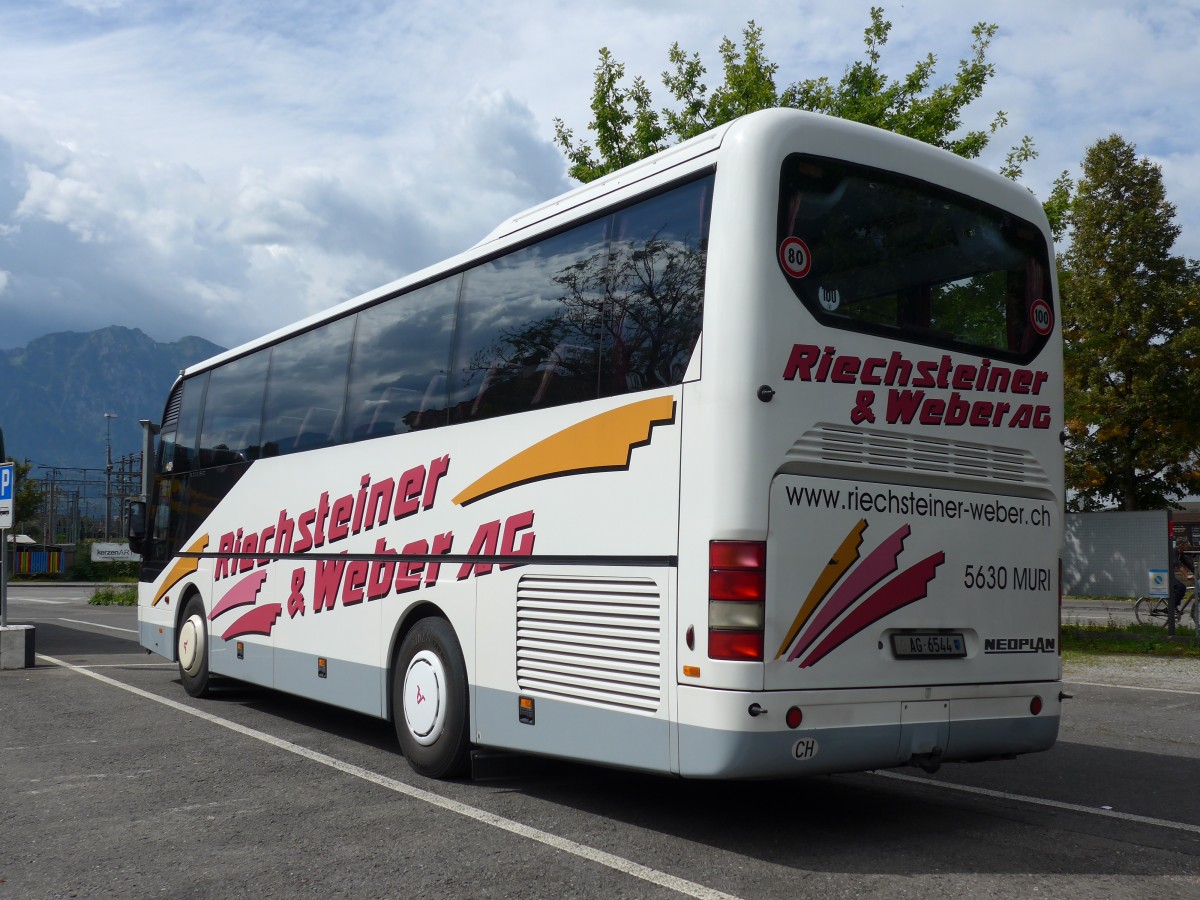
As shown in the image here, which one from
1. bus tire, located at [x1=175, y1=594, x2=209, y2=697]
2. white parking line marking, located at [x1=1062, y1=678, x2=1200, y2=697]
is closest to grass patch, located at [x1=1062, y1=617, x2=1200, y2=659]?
white parking line marking, located at [x1=1062, y1=678, x2=1200, y2=697]

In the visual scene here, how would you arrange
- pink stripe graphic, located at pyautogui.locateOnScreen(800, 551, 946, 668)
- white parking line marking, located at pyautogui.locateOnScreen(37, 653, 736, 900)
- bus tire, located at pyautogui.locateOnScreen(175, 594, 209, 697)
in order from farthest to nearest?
bus tire, located at pyautogui.locateOnScreen(175, 594, 209, 697)
pink stripe graphic, located at pyautogui.locateOnScreen(800, 551, 946, 668)
white parking line marking, located at pyautogui.locateOnScreen(37, 653, 736, 900)

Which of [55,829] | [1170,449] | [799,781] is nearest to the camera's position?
[55,829]

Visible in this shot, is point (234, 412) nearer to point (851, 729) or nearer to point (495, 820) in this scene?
point (495, 820)

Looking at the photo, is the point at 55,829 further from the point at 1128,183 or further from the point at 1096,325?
the point at 1128,183

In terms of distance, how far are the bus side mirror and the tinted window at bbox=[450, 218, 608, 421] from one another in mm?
7496

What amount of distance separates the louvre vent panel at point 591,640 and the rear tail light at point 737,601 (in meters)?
0.39

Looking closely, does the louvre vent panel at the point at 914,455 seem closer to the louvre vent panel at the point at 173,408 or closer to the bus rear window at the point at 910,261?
the bus rear window at the point at 910,261

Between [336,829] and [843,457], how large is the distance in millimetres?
3269

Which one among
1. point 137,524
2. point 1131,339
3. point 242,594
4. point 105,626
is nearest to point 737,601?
point 242,594

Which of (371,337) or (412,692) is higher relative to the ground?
(371,337)

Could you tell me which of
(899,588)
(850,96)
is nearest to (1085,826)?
(899,588)

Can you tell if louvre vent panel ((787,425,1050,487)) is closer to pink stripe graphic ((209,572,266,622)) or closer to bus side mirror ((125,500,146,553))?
pink stripe graphic ((209,572,266,622))

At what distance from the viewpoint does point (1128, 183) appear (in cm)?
4078

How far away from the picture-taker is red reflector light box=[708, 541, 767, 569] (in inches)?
220
